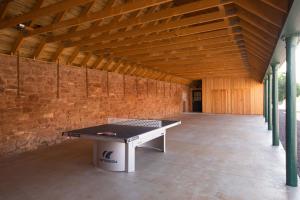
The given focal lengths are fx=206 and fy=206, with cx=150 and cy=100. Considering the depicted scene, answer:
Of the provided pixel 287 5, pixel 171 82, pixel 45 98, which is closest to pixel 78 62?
pixel 45 98

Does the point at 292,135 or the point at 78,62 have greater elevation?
the point at 78,62

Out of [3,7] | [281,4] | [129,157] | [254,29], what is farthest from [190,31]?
[3,7]

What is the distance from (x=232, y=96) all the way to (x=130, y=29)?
484 inches

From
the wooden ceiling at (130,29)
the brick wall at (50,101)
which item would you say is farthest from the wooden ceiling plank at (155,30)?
the brick wall at (50,101)

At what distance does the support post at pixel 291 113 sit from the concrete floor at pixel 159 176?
23 cm

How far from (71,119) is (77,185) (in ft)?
13.2

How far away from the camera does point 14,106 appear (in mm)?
5371

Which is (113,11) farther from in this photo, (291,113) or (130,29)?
(291,113)

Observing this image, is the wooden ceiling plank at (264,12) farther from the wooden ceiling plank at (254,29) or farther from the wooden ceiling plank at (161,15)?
the wooden ceiling plank at (254,29)

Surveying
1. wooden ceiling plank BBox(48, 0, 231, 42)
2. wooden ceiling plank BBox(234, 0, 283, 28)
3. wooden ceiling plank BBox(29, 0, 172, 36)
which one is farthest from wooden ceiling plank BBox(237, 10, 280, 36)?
wooden ceiling plank BBox(29, 0, 172, 36)

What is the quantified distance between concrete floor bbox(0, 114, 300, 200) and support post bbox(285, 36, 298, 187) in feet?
0.76

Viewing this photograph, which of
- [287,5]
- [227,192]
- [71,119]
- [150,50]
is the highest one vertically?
[150,50]

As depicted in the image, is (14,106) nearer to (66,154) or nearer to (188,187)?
(66,154)

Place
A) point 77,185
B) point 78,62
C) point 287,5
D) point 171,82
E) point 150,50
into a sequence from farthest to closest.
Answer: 1. point 171,82
2. point 78,62
3. point 150,50
4. point 77,185
5. point 287,5
